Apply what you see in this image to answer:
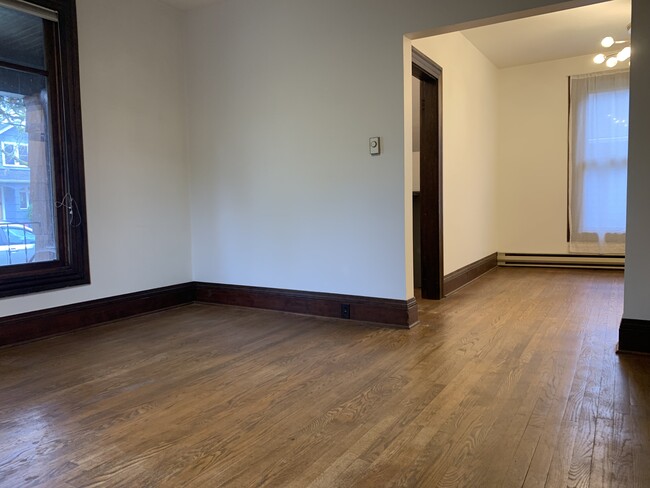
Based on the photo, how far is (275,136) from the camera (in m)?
4.14

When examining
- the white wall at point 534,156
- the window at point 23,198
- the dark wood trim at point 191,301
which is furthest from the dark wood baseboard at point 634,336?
the white wall at point 534,156

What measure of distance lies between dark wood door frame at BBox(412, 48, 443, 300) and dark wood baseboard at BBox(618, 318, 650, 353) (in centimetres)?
187

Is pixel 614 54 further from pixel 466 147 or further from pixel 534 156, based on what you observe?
pixel 466 147

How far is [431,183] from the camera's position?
4645 millimetres

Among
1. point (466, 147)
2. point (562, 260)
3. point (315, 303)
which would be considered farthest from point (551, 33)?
point (315, 303)

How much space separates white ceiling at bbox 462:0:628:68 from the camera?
195 inches

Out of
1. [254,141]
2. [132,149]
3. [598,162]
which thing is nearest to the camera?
[132,149]

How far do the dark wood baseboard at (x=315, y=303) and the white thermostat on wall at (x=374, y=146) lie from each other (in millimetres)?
1116

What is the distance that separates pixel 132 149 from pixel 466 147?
11.8 feet

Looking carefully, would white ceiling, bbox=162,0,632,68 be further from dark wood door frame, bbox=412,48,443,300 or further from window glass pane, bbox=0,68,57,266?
window glass pane, bbox=0,68,57,266

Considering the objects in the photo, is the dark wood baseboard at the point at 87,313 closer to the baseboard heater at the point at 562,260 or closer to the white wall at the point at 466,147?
the white wall at the point at 466,147

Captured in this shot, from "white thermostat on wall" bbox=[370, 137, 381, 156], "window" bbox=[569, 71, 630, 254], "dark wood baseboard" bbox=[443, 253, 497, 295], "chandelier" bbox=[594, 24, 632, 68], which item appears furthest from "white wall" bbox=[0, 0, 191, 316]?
"window" bbox=[569, 71, 630, 254]

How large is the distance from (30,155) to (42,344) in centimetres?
134

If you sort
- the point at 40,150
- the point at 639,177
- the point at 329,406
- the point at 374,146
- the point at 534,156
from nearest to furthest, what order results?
the point at 329,406 < the point at 639,177 < the point at 40,150 < the point at 374,146 < the point at 534,156
